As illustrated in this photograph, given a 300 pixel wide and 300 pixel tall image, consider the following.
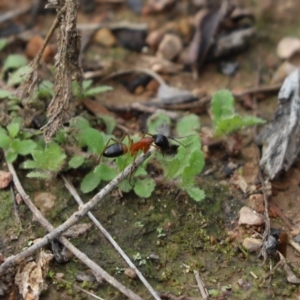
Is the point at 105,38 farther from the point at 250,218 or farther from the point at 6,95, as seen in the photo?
the point at 250,218

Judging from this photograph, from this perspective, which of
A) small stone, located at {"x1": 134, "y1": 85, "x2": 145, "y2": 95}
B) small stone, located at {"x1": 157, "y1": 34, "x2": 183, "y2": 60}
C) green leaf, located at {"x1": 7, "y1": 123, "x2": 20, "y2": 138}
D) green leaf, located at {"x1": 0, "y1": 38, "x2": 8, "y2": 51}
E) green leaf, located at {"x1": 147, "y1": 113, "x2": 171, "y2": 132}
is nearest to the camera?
green leaf, located at {"x1": 7, "y1": 123, "x2": 20, "y2": 138}

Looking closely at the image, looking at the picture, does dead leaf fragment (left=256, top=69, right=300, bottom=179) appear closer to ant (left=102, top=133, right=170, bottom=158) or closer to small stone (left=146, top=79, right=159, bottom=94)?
ant (left=102, top=133, right=170, bottom=158)

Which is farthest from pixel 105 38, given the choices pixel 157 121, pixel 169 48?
pixel 157 121

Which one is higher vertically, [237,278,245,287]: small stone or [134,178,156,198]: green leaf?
[134,178,156,198]: green leaf

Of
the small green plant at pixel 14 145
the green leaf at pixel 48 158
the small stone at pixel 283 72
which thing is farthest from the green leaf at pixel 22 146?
the small stone at pixel 283 72

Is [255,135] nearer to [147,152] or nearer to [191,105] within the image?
[191,105]

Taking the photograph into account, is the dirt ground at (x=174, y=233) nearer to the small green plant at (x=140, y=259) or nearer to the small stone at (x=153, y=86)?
the small green plant at (x=140, y=259)

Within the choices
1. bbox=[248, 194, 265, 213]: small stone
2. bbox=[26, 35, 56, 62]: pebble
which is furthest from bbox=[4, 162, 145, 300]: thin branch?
bbox=[26, 35, 56, 62]: pebble
